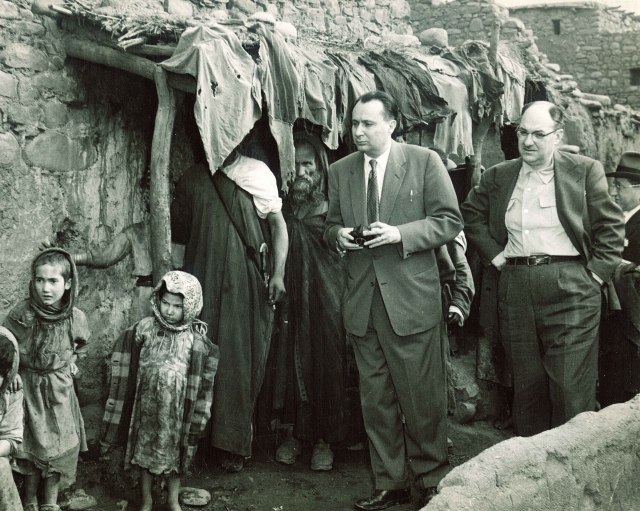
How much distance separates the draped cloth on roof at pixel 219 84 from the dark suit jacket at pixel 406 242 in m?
0.74

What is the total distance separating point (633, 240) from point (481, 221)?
110 cm

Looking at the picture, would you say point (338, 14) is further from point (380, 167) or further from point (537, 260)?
point (537, 260)

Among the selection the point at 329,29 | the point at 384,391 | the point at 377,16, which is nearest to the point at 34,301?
the point at 384,391

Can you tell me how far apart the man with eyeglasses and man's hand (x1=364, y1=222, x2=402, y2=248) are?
0.79 m

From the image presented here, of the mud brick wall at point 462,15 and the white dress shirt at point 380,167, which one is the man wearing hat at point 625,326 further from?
the mud brick wall at point 462,15

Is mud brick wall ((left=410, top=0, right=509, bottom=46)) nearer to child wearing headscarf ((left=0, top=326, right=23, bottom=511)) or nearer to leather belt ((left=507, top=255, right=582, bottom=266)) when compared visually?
leather belt ((left=507, top=255, right=582, bottom=266))

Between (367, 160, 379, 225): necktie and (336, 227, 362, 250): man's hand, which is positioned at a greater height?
(367, 160, 379, 225): necktie

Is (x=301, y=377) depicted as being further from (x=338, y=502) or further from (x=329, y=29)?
(x=329, y=29)

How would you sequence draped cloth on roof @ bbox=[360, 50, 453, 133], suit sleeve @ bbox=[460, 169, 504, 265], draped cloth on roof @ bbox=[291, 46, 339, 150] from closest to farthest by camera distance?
suit sleeve @ bbox=[460, 169, 504, 265]
draped cloth on roof @ bbox=[291, 46, 339, 150]
draped cloth on roof @ bbox=[360, 50, 453, 133]

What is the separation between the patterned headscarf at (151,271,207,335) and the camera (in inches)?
158

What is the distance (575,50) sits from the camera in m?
16.2

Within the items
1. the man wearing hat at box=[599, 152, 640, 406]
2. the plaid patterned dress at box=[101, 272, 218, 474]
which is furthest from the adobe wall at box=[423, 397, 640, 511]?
the plaid patterned dress at box=[101, 272, 218, 474]

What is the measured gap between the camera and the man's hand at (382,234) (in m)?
3.83

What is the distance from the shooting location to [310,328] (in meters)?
5.07
